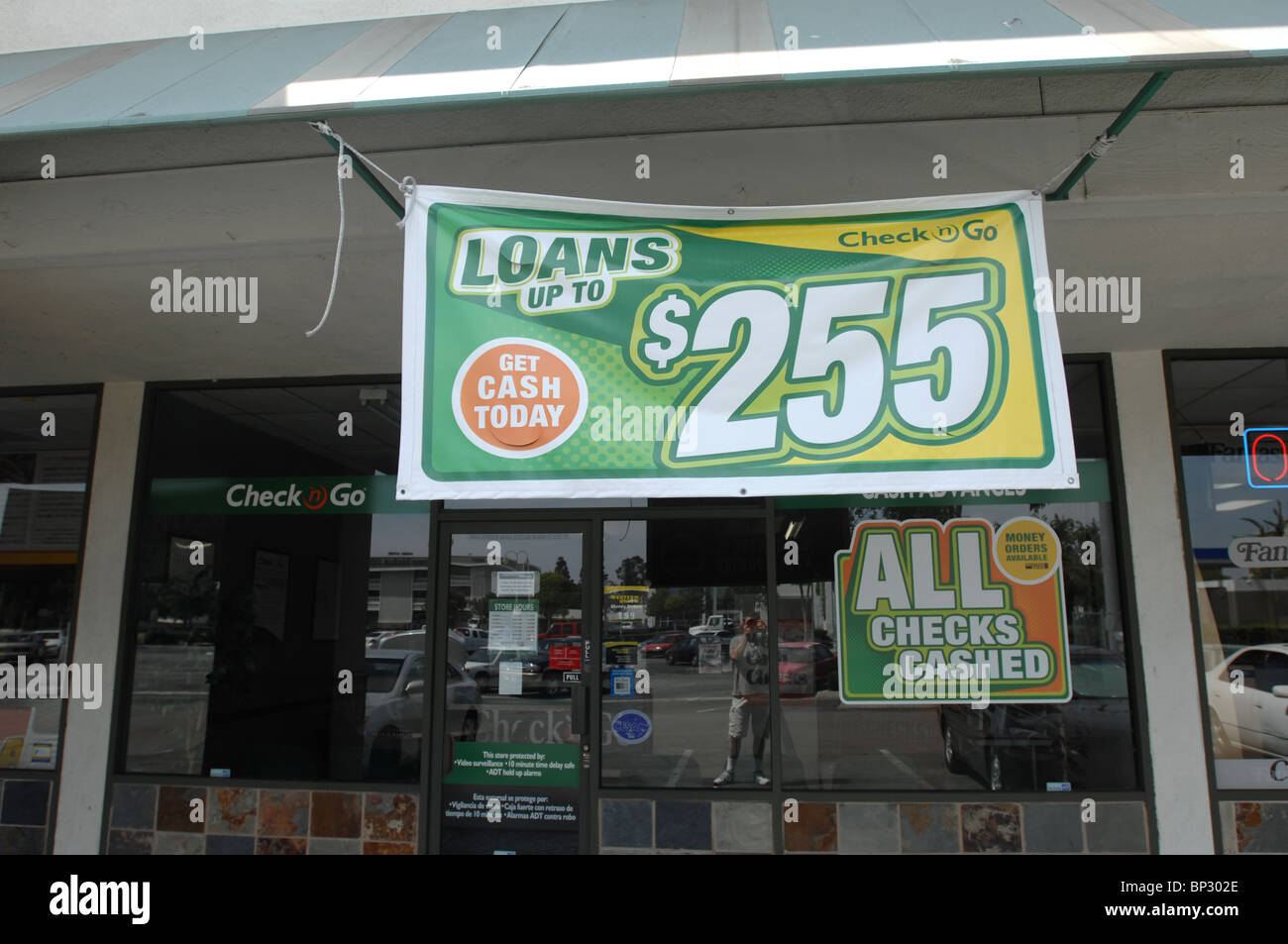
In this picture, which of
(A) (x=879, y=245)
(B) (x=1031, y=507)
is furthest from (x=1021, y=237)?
(B) (x=1031, y=507)

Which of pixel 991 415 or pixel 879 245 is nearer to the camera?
pixel 991 415

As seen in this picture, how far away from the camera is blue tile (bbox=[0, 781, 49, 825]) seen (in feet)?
16.8

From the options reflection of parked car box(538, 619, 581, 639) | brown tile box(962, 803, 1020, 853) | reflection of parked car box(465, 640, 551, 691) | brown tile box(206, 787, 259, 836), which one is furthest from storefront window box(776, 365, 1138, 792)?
brown tile box(206, 787, 259, 836)

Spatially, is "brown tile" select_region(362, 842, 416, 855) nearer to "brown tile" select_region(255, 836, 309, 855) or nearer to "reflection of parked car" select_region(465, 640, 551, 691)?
"brown tile" select_region(255, 836, 309, 855)

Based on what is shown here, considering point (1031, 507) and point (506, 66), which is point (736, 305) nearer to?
point (506, 66)

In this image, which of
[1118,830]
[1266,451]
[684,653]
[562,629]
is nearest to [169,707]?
[562,629]

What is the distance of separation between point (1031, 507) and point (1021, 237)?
96.3 inches

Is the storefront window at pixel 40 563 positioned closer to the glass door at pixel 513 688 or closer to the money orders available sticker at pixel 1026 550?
the glass door at pixel 513 688

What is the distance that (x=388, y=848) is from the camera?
15.8 ft

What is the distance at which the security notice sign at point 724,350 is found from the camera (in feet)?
8.91

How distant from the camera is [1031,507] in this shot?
4.88 metres

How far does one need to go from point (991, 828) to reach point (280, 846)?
395 centimetres

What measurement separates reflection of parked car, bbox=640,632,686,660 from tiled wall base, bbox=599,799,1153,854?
793 millimetres

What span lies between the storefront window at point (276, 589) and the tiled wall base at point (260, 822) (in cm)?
13
